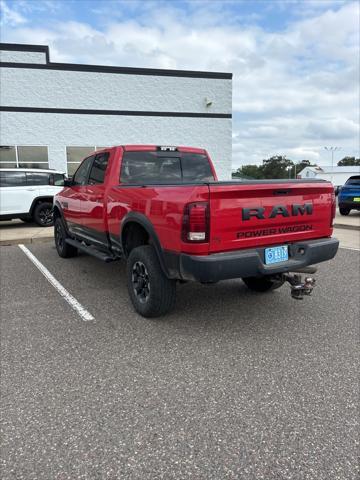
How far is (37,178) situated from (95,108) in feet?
28.0

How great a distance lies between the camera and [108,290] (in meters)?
5.17

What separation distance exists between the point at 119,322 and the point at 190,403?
1633mm

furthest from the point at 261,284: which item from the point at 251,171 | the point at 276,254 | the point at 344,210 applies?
the point at 251,171

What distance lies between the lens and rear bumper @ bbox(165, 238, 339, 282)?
317 cm

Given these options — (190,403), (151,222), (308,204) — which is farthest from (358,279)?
(190,403)

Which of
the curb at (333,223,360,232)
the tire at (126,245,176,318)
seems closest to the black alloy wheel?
the tire at (126,245,176,318)

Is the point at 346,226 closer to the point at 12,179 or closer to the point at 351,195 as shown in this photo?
the point at 351,195

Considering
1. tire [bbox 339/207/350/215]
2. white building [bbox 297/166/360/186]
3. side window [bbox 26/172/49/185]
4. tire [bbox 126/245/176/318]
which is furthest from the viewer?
white building [bbox 297/166/360/186]

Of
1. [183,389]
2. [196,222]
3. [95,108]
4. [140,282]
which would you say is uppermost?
[95,108]

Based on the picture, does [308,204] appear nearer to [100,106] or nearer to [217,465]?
[217,465]

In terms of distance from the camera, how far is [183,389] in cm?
275

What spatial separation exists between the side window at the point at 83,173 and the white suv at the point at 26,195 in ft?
15.7

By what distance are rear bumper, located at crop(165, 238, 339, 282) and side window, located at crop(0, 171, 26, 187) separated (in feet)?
29.2

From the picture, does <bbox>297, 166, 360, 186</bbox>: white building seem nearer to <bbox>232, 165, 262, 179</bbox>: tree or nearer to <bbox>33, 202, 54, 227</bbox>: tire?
<bbox>232, 165, 262, 179</bbox>: tree
